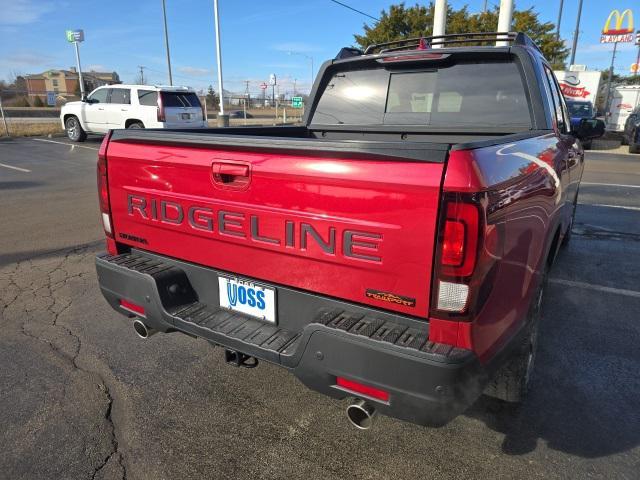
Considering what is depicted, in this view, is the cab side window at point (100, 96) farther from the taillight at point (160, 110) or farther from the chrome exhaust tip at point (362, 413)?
the chrome exhaust tip at point (362, 413)

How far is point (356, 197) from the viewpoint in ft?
6.15

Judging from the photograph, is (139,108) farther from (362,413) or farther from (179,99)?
(362,413)

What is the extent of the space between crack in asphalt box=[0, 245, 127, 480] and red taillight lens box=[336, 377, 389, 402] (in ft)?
3.86

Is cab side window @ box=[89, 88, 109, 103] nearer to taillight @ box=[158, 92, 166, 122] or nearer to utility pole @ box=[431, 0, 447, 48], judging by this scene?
taillight @ box=[158, 92, 166, 122]

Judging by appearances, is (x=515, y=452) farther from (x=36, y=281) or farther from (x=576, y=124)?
(x=36, y=281)

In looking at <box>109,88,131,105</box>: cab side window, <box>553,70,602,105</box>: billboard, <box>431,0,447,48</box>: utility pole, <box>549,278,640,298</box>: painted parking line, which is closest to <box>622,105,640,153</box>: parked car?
<box>553,70,602,105</box>: billboard

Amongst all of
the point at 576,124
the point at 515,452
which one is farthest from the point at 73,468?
the point at 576,124

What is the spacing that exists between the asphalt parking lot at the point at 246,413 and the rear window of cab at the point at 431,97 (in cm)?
181

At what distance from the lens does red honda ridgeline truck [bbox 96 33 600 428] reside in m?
1.75

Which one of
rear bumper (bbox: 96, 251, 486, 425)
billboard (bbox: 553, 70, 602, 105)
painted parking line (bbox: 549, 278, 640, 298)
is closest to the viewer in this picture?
A: rear bumper (bbox: 96, 251, 486, 425)

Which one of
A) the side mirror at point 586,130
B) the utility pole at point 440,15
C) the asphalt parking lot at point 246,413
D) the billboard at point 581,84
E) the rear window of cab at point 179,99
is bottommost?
the asphalt parking lot at point 246,413

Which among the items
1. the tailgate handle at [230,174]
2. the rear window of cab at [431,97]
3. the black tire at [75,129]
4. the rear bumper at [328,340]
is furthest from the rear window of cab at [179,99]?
the tailgate handle at [230,174]

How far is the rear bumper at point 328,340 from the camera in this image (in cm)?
177

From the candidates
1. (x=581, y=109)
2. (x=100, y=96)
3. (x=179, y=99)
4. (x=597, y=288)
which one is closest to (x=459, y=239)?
(x=597, y=288)
